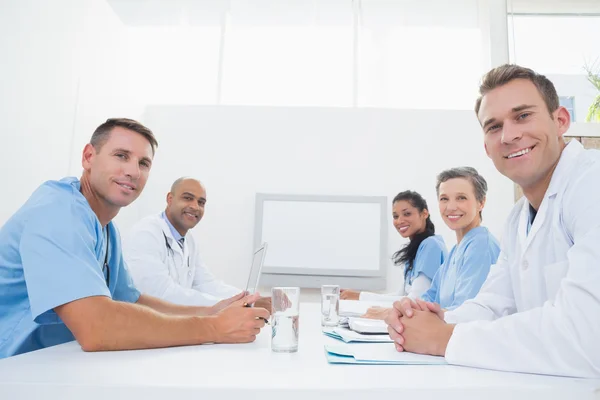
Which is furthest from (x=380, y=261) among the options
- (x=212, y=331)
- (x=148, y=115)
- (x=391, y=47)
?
(x=212, y=331)

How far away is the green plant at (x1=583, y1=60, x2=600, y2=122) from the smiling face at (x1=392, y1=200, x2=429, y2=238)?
2047 millimetres

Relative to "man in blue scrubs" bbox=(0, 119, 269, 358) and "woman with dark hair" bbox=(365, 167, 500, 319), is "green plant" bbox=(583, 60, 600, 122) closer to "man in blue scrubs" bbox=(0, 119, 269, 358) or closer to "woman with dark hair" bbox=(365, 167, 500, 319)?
"woman with dark hair" bbox=(365, 167, 500, 319)

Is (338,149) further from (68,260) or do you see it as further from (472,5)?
(68,260)

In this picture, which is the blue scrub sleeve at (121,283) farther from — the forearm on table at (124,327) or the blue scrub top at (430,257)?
the blue scrub top at (430,257)

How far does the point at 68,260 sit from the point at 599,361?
3.49 feet

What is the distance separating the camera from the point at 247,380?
2.08ft

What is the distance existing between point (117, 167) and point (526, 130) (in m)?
1.23

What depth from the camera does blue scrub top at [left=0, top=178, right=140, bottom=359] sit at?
3.11ft

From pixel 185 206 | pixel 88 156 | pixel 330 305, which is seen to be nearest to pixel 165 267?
pixel 185 206

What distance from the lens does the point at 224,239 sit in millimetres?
3910

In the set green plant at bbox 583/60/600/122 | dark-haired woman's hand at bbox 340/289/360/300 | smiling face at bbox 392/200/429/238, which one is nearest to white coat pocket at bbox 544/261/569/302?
dark-haired woman's hand at bbox 340/289/360/300

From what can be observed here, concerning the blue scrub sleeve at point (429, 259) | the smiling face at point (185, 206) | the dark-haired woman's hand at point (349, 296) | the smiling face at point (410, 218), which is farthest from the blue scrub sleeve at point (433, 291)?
the smiling face at point (185, 206)

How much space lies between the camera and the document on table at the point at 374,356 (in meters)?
0.78

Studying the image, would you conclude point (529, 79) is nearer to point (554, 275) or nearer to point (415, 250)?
point (554, 275)
